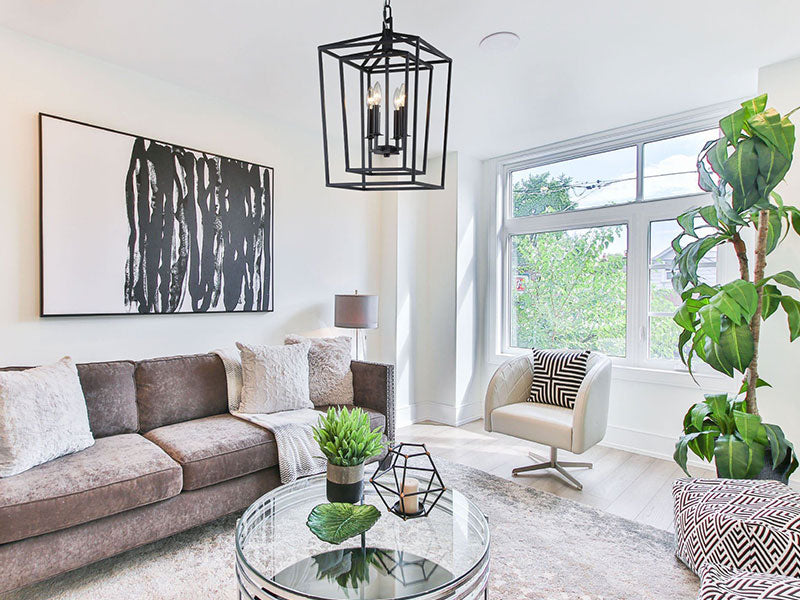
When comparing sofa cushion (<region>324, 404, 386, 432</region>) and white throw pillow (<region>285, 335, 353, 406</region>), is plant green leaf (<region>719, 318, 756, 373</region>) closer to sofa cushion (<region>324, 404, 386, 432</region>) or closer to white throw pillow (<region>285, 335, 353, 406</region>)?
sofa cushion (<region>324, 404, 386, 432</region>)

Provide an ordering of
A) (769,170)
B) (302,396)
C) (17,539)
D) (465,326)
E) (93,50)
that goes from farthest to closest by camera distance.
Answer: (465,326)
(302,396)
(93,50)
(769,170)
(17,539)

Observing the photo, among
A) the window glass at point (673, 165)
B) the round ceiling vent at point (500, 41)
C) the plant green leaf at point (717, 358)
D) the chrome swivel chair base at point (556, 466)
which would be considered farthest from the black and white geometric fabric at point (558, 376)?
the round ceiling vent at point (500, 41)

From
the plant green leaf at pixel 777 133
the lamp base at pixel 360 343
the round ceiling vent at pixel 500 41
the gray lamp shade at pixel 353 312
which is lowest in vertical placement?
the lamp base at pixel 360 343

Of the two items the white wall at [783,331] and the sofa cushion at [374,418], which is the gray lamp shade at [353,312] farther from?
the white wall at [783,331]

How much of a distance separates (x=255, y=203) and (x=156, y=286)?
3.11 ft

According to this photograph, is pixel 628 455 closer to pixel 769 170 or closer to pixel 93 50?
pixel 769 170

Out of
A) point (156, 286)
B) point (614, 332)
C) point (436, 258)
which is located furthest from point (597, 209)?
point (156, 286)

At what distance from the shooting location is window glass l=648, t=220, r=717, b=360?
3.60 meters

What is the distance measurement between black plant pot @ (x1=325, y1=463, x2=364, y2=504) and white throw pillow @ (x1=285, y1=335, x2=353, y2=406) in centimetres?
140

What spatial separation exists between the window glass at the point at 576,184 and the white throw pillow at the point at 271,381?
277cm

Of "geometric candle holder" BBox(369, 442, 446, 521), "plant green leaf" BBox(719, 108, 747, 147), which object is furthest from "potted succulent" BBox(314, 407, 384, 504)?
"plant green leaf" BBox(719, 108, 747, 147)

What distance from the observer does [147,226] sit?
296 centimetres

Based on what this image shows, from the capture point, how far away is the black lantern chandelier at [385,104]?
55.4 inches

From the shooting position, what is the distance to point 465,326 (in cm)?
455
